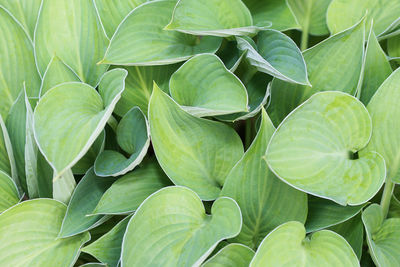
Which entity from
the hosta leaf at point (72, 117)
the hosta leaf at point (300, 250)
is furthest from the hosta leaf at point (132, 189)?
the hosta leaf at point (300, 250)

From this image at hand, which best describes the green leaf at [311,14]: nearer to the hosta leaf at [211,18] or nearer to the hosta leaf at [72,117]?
the hosta leaf at [211,18]

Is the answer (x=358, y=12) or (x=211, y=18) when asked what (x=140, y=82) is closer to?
(x=211, y=18)

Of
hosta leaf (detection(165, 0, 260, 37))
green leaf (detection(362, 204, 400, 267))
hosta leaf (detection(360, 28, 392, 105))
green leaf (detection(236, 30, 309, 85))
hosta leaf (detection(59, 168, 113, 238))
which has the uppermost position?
hosta leaf (detection(165, 0, 260, 37))

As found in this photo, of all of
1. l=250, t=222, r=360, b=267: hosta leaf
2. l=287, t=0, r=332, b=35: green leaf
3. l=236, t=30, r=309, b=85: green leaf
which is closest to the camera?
l=250, t=222, r=360, b=267: hosta leaf

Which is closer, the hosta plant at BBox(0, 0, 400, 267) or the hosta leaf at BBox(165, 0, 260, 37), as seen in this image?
the hosta plant at BBox(0, 0, 400, 267)

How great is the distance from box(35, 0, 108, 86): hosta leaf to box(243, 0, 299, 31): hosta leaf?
12.8 inches

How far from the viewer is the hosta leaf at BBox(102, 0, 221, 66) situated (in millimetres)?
873

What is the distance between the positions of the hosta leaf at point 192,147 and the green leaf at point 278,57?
13 centimetres

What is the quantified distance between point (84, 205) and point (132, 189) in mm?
87

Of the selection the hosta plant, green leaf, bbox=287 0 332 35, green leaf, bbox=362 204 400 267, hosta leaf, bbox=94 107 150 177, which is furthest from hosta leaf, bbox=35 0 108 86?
green leaf, bbox=362 204 400 267

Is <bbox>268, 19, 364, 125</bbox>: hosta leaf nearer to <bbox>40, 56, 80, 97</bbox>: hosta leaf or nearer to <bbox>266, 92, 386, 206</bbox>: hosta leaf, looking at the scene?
<bbox>266, 92, 386, 206</bbox>: hosta leaf

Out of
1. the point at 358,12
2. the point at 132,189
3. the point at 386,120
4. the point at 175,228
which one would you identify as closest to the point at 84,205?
the point at 132,189

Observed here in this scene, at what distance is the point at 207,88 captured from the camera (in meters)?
0.83

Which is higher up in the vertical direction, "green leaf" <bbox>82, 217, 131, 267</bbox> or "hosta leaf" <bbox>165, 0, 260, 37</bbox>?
"hosta leaf" <bbox>165, 0, 260, 37</bbox>
